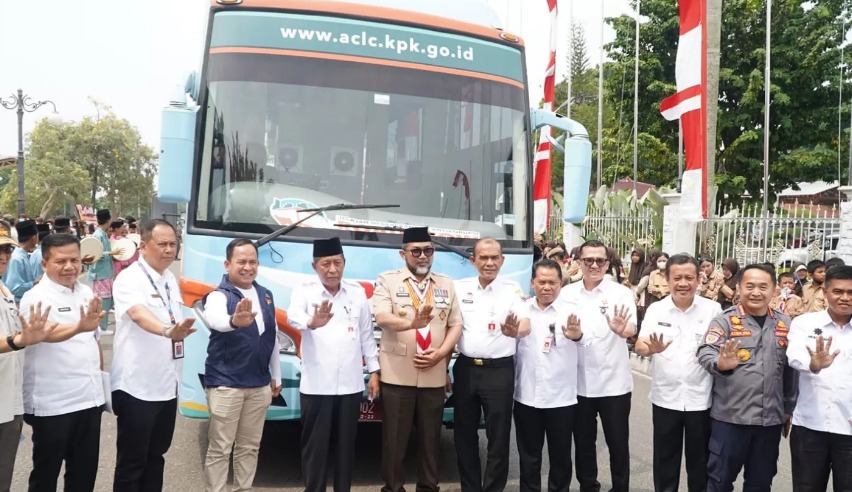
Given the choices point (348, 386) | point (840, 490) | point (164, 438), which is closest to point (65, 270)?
point (164, 438)

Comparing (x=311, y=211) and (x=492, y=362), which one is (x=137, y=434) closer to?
(x=311, y=211)

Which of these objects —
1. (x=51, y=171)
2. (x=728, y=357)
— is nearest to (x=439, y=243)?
(x=728, y=357)

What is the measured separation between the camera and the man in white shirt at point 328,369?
14.5 ft

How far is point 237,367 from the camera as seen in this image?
423 centimetres

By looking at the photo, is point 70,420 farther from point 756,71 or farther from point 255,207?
point 756,71

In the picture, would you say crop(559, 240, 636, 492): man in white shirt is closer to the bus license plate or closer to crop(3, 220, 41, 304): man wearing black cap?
the bus license plate

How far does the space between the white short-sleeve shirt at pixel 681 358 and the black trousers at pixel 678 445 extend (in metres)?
0.07

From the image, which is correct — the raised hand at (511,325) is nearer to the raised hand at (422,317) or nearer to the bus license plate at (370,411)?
the raised hand at (422,317)

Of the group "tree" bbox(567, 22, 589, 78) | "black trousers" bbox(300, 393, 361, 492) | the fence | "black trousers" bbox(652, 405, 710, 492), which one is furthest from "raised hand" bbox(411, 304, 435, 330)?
"tree" bbox(567, 22, 589, 78)

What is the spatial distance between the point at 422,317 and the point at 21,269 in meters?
5.28

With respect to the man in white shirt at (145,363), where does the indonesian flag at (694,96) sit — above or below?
above

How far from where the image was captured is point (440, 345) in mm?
4621

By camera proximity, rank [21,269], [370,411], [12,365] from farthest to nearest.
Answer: [21,269], [370,411], [12,365]

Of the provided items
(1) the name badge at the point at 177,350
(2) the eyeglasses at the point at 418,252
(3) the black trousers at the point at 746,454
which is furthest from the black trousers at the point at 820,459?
(1) the name badge at the point at 177,350
